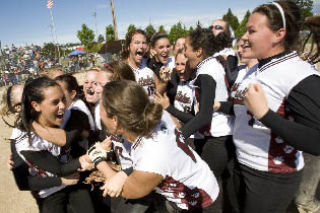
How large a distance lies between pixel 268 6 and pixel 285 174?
1164 millimetres

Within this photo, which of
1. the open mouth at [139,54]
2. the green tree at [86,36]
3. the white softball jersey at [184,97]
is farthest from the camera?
the green tree at [86,36]

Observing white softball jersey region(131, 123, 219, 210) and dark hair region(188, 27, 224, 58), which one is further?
dark hair region(188, 27, 224, 58)

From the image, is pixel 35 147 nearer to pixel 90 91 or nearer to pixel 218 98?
pixel 90 91

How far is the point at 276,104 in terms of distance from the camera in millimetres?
1521

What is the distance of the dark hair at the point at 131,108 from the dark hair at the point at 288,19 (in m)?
0.97

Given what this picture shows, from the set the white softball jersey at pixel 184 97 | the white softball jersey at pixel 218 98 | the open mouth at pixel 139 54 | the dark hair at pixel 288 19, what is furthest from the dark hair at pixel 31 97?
the open mouth at pixel 139 54

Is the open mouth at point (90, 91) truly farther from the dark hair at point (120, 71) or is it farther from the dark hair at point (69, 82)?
the dark hair at point (120, 71)

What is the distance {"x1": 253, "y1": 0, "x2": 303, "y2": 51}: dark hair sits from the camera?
1555 mm

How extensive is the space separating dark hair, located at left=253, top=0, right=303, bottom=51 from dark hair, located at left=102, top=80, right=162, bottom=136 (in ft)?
3.17

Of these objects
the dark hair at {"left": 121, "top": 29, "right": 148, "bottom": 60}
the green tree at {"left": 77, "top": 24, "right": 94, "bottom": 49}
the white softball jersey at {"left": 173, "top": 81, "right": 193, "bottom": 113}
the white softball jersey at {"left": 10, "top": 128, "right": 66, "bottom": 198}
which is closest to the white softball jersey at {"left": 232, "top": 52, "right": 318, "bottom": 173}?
the white softball jersey at {"left": 173, "top": 81, "right": 193, "bottom": 113}

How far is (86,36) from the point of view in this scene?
41.2 m

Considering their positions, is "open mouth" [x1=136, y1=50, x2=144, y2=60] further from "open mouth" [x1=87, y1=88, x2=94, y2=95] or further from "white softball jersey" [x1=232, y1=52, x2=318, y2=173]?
"white softball jersey" [x1=232, y1=52, x2=318, y2=173]

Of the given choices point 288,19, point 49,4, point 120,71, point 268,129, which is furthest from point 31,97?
point 49,4

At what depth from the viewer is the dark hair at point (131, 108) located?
1571 millimetres
